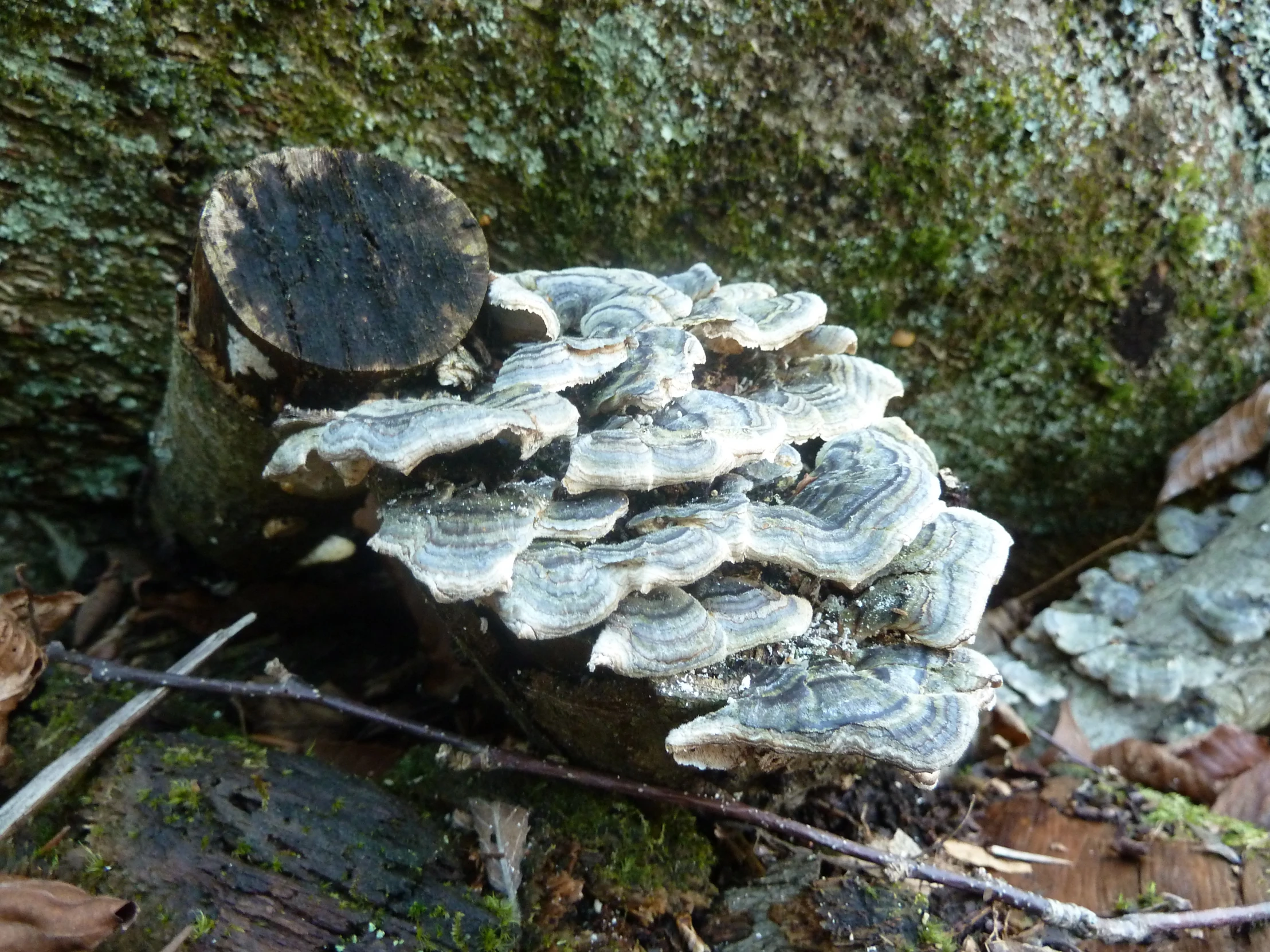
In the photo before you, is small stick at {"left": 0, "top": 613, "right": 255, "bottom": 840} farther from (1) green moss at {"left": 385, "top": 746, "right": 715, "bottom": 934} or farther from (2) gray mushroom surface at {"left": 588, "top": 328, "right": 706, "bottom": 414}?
(2) gray mushroom surface at {"left": 588, "top": 328, "right": 706, "bottom": 414}

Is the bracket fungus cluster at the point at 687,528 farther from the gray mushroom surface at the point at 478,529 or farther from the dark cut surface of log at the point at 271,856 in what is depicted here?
the dark cut surface of log at the point at 271,856

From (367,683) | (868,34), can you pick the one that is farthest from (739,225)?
(367,683)

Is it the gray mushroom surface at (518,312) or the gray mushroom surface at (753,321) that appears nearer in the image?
the gray mushroom surface at (518,312)

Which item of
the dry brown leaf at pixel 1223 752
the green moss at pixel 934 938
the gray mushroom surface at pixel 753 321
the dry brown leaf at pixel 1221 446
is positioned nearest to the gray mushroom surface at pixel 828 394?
the gray mushroom surface at pixel 753 321

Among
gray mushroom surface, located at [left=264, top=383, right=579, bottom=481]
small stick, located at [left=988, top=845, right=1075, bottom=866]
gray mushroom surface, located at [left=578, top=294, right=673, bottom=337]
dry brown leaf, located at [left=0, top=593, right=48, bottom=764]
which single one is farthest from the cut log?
small stick, located at [left=988, top=845, right=1075, bottom=866]

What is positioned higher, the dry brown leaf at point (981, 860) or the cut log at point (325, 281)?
the cut log at point (325, 281)

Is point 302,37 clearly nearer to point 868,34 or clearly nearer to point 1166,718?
point 868,34
